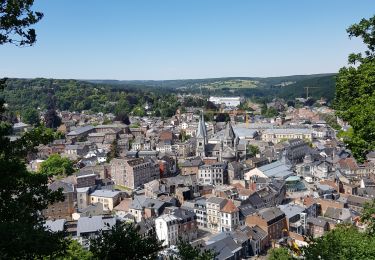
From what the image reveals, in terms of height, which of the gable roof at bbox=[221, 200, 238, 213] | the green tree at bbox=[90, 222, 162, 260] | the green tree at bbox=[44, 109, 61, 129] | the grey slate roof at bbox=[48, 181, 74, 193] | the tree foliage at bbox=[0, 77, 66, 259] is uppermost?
the tree foliage at bbox=[0, 77, 66, 259]

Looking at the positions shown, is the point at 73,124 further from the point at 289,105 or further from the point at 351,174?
the point at 289,105

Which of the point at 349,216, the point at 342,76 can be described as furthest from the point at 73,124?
the point at 342,76

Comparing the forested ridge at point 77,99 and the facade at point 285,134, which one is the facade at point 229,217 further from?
the forested ridge at point 77,99

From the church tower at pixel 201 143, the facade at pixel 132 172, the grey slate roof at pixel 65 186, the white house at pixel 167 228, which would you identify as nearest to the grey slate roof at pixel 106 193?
the grey slate roof at pixel 65 186

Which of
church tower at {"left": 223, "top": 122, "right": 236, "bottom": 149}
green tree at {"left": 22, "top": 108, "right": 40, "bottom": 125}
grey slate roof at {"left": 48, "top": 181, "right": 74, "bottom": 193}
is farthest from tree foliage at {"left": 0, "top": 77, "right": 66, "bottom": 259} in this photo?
green tree at {"left": 22, "top": 108, "right": 40, "bottom": 125}

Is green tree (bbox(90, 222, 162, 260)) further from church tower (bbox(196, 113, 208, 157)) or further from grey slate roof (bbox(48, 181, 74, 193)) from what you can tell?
church tower (bbox(196, 113, 208, 157))

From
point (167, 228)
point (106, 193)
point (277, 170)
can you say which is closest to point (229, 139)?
point (277, 170)
